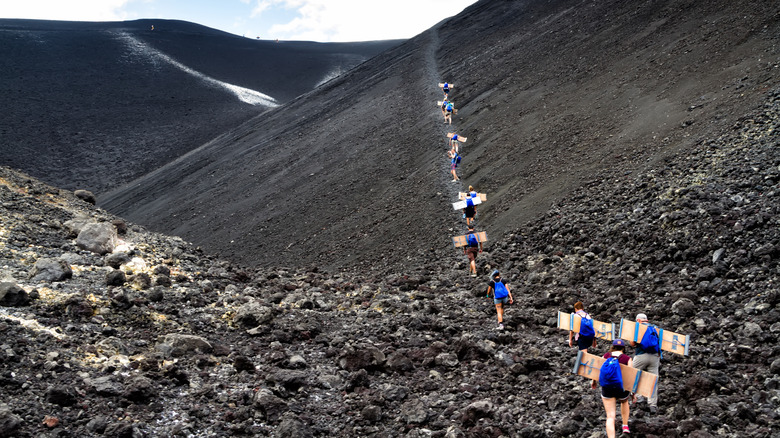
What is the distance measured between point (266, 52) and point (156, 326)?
2386 inches

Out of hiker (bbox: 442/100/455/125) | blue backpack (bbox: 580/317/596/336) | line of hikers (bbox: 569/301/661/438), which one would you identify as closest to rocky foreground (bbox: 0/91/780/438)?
line of hikers (bbox: 569/301/661/438)

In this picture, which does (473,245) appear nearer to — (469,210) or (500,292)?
(469,210)

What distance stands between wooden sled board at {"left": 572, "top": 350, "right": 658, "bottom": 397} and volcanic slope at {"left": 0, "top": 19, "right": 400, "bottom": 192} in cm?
3646

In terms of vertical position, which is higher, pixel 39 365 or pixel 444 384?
pixel 39 365

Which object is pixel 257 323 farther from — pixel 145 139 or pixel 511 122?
pixel 145 139

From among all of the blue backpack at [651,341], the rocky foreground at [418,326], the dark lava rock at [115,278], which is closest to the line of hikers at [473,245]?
the rocky foreground at [418,326]

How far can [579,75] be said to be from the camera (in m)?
21.9

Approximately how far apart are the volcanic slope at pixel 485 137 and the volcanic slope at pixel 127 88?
23.8 ft

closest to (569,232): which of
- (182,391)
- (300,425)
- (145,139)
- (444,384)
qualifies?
(444,384)

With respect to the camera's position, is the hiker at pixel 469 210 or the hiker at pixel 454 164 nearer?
the hiker at pixel 469 210

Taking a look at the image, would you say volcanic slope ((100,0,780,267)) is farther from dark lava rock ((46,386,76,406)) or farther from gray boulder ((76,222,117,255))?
dark lava rock ((46,386,76,406))

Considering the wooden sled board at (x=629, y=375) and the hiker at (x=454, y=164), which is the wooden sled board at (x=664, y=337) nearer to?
the wooden sled board at (x=629, y=375)

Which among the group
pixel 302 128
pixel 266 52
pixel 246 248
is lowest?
pixel 246 248

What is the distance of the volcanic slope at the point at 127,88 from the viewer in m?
39.2
